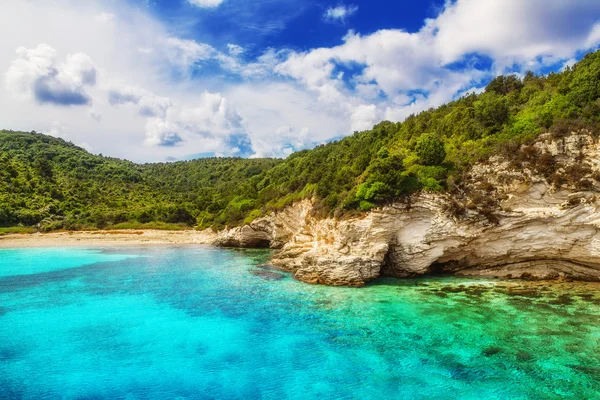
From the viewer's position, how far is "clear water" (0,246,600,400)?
1173 centimetres

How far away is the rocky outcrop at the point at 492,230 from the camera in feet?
75.0

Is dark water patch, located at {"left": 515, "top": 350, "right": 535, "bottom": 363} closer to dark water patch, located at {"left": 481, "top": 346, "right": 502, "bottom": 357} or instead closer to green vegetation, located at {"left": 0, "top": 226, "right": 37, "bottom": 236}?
dark water patch, located at {"left": 481, "top": 346, "right": 502, "bottom": 357}

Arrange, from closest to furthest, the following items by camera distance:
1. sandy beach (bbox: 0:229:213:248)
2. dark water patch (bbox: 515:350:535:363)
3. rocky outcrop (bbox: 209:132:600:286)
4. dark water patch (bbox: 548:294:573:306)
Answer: dark water patch (bbox: 515:350:535:363)
dark water patch (bbox: 548:294:573:306)
rocky outcrop (bbox: 209:132:600:286)
sandy beach (bbox: 0:229:213:248)

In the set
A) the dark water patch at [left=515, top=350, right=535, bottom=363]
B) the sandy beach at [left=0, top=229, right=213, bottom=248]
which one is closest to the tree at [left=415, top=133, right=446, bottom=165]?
the dark water patch at [left=515, top=350, right=535, bottom=363]

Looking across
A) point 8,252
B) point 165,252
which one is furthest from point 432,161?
point 8,252

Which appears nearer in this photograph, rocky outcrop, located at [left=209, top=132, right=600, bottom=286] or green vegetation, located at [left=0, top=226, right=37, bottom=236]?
rocky outcrop, located at [left=209, top=132, right=600, bottom=286]

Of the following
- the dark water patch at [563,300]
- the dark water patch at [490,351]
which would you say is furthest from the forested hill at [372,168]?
the dark water patch at [490,351]

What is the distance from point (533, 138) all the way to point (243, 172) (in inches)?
3822

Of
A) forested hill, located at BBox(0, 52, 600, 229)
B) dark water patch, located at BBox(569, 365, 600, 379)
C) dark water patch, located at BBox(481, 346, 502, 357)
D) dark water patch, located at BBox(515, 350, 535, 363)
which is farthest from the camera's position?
forested hill, located at BBox(0, 52, 600, 229)

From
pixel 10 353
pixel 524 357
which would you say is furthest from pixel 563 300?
pixel 10 353

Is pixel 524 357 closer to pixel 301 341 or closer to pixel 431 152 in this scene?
pixel 301 341

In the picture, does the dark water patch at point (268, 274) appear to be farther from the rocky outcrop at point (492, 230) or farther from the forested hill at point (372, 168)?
the forested hill at point (372, 168)

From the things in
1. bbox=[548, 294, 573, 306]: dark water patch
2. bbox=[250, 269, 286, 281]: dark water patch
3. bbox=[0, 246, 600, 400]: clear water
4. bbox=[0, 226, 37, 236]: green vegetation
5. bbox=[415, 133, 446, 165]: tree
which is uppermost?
bbox=[415, 133, 446, 165]: tree

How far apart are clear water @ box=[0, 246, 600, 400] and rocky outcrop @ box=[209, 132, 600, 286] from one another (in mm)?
1926
